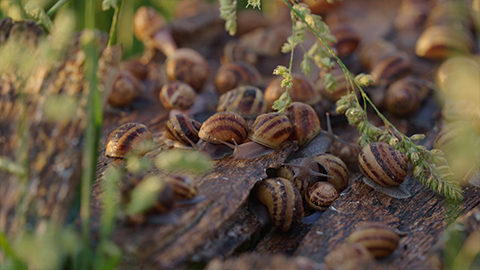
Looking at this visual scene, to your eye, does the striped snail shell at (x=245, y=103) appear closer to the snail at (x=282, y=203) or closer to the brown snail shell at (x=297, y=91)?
the brown snail shell at (x=297, y=91)

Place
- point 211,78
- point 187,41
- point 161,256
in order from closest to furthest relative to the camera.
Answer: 1. point 161,256
2. point 211,78
3. point 187,41

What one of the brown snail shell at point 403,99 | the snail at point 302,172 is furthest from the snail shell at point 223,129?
the brown snail shell at point 403,99

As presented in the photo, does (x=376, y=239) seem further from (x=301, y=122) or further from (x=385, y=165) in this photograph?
(x=301, y=122)

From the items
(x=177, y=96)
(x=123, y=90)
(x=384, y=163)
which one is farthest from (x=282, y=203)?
(x=123, y=90)

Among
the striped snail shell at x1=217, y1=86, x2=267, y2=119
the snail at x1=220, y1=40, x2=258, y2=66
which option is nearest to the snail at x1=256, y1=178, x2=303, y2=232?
the striped snail shell at x1=217, y1=86, x2=267, y2=119

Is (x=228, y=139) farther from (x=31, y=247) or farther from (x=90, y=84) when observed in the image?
(x=31, y=247)

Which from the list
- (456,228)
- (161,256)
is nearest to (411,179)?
(456,228)
